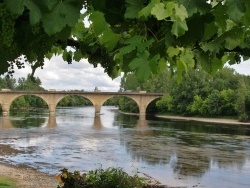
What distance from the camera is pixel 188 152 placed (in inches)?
1186

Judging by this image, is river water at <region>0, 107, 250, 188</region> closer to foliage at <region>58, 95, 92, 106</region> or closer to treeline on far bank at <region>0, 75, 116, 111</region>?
treeline on far bank at <region>0, 75, 116, 111</region>

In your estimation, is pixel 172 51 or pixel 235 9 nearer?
pixel 235 9

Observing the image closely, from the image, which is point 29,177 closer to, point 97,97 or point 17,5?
point 17,5

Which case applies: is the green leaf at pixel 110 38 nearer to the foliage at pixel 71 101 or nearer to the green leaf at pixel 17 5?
the green leaf at pixel 17 5

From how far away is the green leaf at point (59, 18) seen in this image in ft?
5.46

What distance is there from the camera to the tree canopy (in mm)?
1633

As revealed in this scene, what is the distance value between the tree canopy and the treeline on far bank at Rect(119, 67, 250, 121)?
64.9 meters

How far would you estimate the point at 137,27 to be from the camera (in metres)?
2.06

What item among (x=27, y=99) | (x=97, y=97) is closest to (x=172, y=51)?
(x=97, y=97)

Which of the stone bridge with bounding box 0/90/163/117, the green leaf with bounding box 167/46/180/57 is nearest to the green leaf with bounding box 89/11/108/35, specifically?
the green leaf with bounding box 167/46/180/57

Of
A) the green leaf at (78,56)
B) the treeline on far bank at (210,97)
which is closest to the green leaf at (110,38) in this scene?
the green leaf at (78,56)

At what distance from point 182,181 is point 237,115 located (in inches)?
2217

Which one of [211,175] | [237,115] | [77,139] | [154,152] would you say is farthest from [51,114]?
[211,175]

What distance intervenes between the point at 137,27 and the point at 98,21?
0.87 feet
